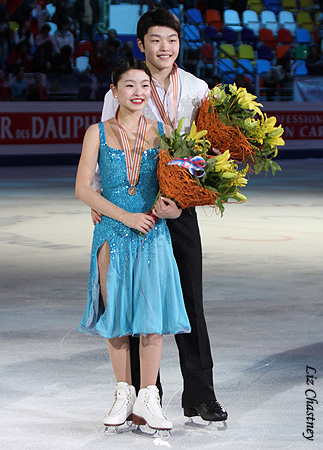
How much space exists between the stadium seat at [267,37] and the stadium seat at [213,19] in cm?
105

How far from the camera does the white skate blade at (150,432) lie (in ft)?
13.3

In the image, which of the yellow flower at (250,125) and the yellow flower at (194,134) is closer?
the yellow flower at (194,134)

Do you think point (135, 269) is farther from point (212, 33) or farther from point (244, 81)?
point (212, 33)

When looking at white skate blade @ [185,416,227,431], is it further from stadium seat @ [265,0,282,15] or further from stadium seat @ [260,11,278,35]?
stadium seat @ [265,0,282,15]

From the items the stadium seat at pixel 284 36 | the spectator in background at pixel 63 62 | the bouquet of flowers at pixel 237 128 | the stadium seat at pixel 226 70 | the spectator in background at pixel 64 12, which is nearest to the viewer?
the bouquet of flowers at pixel 237 128

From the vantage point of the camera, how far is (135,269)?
408cm

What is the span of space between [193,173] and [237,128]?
1.56ft

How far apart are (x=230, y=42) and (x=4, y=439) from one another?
20.4 metres

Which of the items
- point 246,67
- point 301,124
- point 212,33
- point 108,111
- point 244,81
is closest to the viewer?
point 108,111

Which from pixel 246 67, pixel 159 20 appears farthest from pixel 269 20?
pixel 159 20

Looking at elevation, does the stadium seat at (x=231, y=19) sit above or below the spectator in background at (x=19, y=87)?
above

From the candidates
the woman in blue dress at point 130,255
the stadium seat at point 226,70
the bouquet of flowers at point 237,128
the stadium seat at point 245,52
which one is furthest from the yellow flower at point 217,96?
the stadium seat at point 245,52

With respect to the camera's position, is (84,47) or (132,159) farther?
(84,47)

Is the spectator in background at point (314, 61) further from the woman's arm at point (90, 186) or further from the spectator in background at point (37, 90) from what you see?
the woman's arm at point (90, 186)
